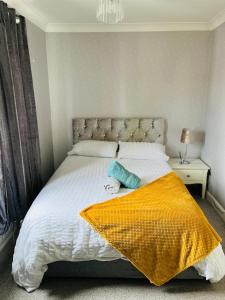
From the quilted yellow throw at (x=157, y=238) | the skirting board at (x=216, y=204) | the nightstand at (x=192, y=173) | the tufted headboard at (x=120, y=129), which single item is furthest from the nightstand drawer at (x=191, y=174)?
the quilted yellow throw at (x=157, y=238)

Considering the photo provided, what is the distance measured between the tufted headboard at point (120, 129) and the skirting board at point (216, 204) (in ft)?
Answer: 3.23

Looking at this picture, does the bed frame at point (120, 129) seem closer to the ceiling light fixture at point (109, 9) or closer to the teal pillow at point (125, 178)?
the teal pillow at point (125, 178)

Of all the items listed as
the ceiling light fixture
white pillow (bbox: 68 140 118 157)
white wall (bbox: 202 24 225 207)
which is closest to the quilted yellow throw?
white wall (bbox: 202 24 225 207)

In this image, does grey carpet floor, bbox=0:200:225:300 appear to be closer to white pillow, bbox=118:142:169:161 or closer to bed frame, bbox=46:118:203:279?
white pillow, bbox=118:142:169:161

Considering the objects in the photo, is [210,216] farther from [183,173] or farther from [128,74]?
[128,74]

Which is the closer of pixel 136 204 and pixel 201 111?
pixel 136 204

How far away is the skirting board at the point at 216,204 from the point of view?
2.91 metres

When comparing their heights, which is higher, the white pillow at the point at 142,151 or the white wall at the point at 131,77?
the white wall at the point at 131,77

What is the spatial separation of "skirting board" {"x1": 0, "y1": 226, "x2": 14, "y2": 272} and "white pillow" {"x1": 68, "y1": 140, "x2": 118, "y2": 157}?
1.34 meters

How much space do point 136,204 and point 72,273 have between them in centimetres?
73

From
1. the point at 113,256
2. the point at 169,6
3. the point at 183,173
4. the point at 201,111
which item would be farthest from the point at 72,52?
the point at 113,256

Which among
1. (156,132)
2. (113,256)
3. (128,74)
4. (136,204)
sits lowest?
(113,256)

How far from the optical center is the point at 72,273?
1897 mm

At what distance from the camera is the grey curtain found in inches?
81.7
